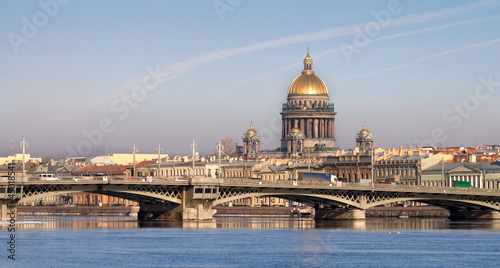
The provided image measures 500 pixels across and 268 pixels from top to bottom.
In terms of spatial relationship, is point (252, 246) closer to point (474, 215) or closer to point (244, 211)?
point (474, 215)

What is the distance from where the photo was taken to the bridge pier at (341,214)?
114m

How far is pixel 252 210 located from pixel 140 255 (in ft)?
268

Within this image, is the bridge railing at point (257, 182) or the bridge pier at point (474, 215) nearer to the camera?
the bridge railing at point (257, 182)

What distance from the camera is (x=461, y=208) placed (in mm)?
122250

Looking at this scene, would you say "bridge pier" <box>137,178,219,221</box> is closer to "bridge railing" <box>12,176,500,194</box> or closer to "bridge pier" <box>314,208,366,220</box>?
"bridge railing" <box>12,176,500,194</box>

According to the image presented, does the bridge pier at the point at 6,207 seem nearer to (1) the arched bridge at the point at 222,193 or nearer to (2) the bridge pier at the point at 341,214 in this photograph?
(1) the arched bridge at the point at 222,193

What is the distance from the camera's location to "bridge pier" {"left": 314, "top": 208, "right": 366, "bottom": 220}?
373 ft

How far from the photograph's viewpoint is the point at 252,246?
77.2 meters

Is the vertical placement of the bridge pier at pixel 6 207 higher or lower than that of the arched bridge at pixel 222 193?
lower

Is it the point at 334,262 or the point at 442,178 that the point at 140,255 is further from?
the point at 442,178

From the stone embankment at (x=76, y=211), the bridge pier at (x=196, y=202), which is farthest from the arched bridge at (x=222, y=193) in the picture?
the stone embankment at (x=76, y=211)

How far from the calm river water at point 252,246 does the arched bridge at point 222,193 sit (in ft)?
9.88

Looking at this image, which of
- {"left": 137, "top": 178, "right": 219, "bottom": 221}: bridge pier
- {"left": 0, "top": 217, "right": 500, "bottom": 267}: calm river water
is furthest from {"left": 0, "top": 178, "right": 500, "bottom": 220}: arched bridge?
{"left": 0, "top": 217, "right": 500, "bottom": 267}: calm river water

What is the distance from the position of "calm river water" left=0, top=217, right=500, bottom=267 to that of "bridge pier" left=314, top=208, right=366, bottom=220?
38.6 ft
